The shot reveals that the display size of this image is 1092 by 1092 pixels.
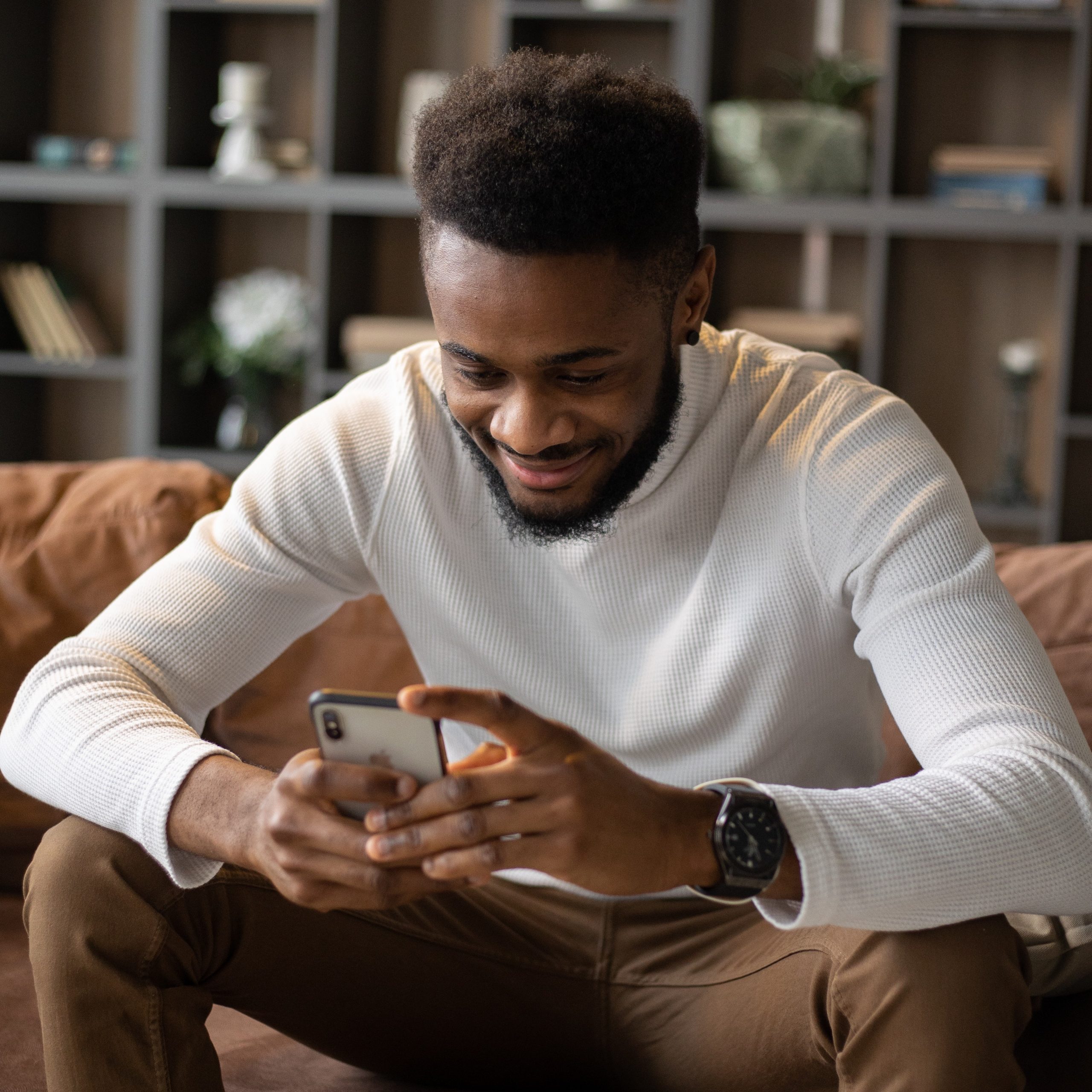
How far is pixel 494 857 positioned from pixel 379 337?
101 inches

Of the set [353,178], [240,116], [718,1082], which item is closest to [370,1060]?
[718,1082]

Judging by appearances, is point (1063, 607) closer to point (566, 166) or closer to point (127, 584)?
point (566, 166)

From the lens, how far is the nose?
3.99 feet

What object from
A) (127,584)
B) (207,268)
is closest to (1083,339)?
(207,268)

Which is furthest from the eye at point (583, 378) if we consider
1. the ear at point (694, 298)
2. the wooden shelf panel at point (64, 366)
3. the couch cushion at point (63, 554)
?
the wooden shelf panel at point (64, 366)

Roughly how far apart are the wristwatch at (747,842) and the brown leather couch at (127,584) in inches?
24.4

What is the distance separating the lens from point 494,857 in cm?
98

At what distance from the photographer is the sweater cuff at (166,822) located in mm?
1119

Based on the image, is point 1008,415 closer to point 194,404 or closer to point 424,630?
point 194,404

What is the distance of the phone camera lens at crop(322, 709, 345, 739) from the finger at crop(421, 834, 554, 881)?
4.4 inches

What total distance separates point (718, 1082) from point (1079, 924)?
0.35 meters

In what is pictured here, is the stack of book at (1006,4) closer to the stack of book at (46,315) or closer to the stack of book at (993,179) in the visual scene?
the stack of book at (993,179)

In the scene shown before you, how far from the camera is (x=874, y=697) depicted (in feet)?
4.74

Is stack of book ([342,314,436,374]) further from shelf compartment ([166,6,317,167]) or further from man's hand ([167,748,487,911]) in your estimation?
man's hand ([167,748,487,911])
